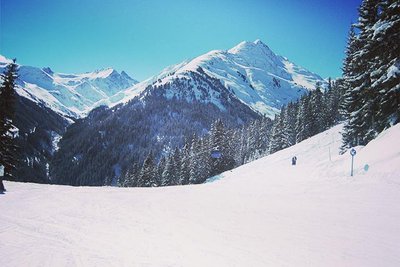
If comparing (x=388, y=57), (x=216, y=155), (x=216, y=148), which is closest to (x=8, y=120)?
(x=388, y=57)

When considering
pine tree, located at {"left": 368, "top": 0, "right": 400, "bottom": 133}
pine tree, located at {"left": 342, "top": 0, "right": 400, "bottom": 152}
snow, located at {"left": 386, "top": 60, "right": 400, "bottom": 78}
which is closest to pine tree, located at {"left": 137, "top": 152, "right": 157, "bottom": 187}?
pine tree, located at {"left": 342, "top": 0, "right": 400, "bottom": 152}

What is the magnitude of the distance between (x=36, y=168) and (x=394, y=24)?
643 feet

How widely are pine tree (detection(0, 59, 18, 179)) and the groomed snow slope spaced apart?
1101 centimetres

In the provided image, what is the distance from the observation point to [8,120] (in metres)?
25.5

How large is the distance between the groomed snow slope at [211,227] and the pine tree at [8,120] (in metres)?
11.0

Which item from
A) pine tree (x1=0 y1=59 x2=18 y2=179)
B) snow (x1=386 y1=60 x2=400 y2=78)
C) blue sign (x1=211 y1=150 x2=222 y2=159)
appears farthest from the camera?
blue sign (x1=211 y1=150 x2=222 y2=159)

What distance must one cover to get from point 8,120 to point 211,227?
Answer: 79.7 feet

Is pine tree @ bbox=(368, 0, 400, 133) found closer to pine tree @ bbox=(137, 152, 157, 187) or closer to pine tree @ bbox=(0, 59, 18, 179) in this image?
pine tree @ bbox=(0, 59, 18, 179)

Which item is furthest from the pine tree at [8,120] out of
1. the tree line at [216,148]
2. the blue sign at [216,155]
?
the blue sign at [216,155]

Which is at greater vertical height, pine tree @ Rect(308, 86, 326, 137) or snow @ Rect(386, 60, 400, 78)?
pine tree @ Rect(308, 86, 326, 137)

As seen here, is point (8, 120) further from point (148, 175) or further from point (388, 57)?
point (388, 57)

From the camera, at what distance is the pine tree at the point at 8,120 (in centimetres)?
2484

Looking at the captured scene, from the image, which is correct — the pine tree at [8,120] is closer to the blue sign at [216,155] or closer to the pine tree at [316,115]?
the blue sign at [216,155]

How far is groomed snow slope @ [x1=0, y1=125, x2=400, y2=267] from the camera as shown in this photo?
7.12 metres
